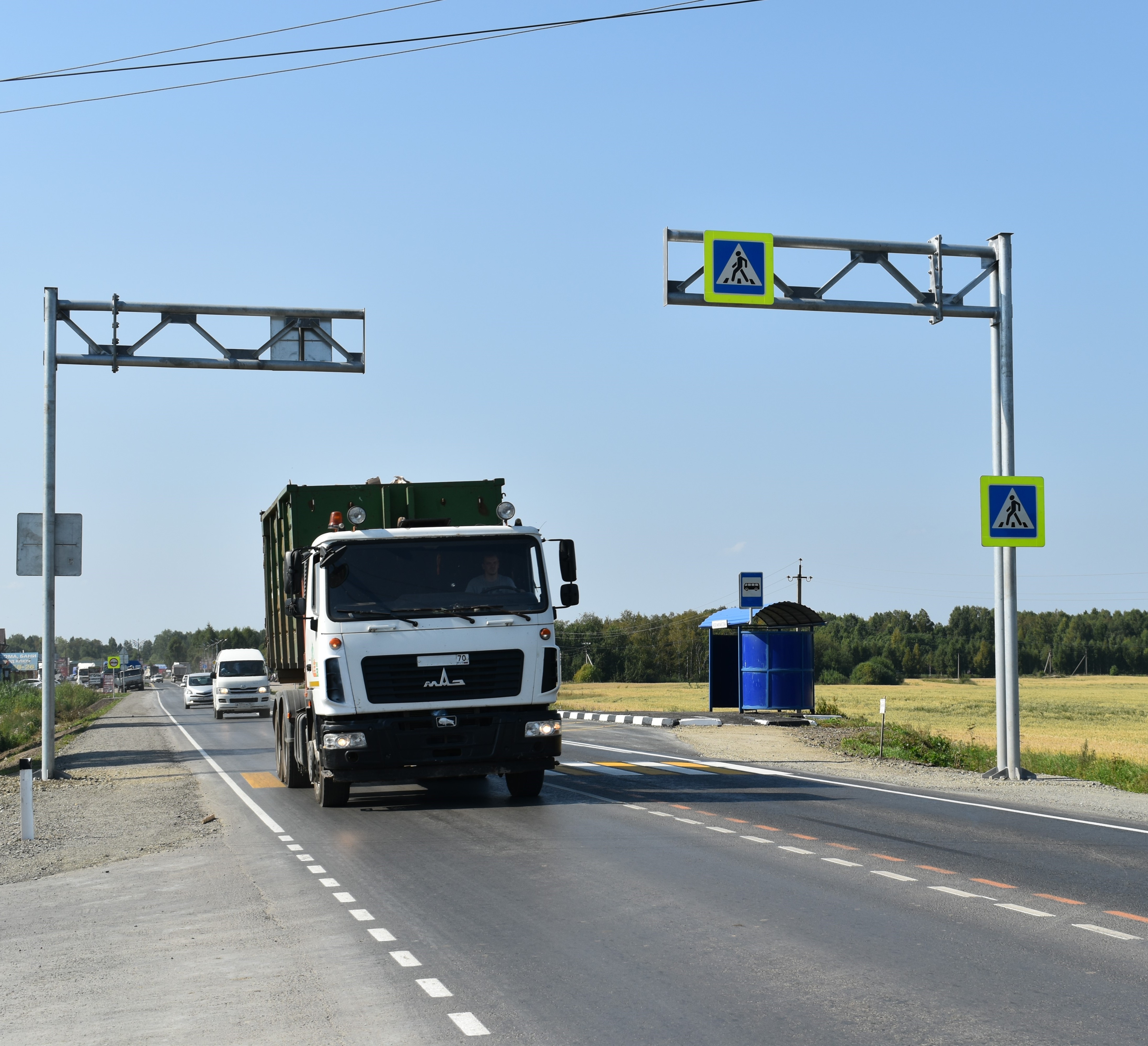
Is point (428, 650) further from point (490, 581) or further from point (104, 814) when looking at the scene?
point (104, 814)

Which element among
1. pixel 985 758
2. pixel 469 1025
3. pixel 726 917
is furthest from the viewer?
pixel 985 758

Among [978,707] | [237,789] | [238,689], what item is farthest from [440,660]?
[978,707]

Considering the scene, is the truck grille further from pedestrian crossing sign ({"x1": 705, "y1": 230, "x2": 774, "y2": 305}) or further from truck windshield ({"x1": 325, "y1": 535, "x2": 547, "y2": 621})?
pedestrian crossing sign ({"x1": 705, "y1": 230, "x2": 774, "y2": 305})

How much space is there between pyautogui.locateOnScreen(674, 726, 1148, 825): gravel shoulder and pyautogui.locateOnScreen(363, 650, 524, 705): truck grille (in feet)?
19.8

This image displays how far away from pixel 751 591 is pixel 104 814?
20.7 m

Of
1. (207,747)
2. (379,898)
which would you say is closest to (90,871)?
(379,898)

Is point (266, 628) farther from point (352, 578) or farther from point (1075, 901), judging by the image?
point (1075, 901)

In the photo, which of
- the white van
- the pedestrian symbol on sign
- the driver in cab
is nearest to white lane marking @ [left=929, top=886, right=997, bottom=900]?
the driver in cab

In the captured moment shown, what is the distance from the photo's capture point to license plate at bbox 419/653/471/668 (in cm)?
1379

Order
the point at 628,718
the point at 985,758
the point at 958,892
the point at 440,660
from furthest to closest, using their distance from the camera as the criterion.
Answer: the point at 628,718 < the point at 985,758 < the point at 440,660 < the point at 958,892

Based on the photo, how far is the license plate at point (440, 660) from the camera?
13.8 meters

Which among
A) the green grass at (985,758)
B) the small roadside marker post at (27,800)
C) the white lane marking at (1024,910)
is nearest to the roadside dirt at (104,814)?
the small roadside marker post at (27,800)

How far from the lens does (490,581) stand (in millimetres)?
14266

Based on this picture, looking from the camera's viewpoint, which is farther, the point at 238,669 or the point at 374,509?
the point at 238,669
